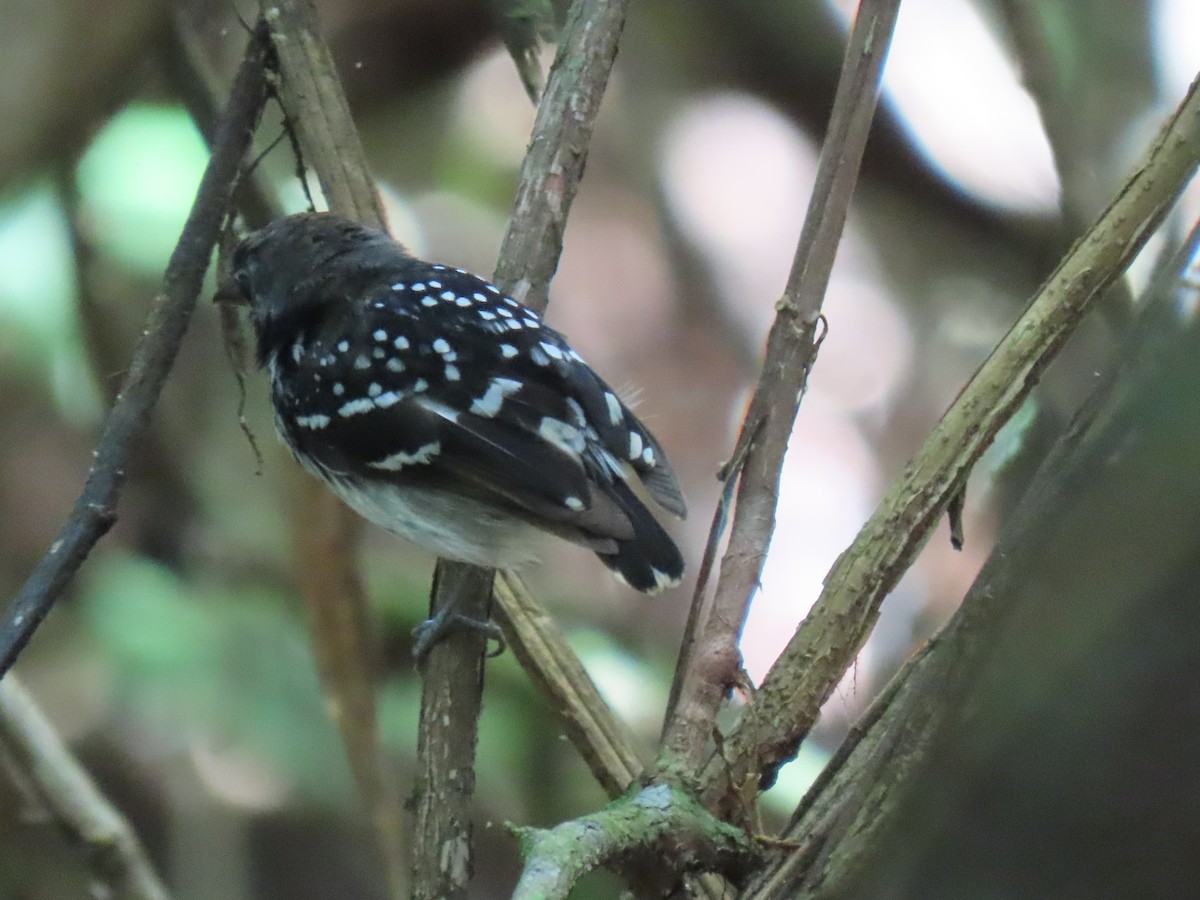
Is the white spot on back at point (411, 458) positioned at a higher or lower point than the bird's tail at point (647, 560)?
higher

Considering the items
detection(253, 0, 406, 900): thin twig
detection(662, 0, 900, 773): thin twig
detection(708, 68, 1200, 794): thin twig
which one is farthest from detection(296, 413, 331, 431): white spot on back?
detection(708, 68, 1200, 794): thin twig

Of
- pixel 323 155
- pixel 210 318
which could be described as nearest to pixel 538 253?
pixel 323 155

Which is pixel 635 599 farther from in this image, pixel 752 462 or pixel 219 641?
pixel 752 462

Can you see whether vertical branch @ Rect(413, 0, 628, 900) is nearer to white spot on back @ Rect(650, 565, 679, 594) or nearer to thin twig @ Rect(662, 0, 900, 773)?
white spot on back @ Rect(650, 565, 679, 594)

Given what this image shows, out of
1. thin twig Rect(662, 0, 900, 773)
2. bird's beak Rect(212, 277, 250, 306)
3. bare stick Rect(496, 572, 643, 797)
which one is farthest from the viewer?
bird's beak Rect(212, 277, 250, 306)

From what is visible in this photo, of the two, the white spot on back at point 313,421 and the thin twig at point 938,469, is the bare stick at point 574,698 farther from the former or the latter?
the white spot on back at point 313,421

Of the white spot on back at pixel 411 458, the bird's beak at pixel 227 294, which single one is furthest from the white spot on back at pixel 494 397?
the bird's beak at pixel 227 294
